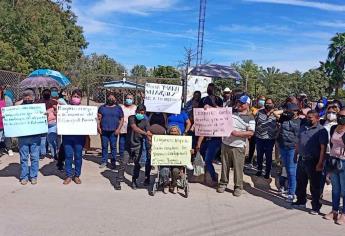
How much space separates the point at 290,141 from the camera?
816cm

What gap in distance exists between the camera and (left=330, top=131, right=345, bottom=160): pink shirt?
681cm

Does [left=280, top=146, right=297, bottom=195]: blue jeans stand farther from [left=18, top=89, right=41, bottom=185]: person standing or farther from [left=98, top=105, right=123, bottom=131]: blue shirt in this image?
[left=18, top=89, right=41, bottom=185]: person standing

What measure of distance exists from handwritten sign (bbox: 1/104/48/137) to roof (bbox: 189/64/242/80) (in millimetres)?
4810

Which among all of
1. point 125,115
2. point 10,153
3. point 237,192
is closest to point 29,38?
point 10,153

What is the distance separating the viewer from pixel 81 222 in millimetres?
6250

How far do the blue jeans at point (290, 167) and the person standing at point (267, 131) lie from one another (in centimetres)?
75

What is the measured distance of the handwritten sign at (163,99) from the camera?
8820 millimetres

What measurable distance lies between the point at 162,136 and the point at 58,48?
21.6 meters

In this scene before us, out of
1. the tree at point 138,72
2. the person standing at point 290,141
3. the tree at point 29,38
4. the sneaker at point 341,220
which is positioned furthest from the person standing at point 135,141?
the tree at point 138,72

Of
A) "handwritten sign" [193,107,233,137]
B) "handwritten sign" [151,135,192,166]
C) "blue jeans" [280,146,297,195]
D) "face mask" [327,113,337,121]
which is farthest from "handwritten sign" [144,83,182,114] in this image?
"face mask" [327,113,337,121]

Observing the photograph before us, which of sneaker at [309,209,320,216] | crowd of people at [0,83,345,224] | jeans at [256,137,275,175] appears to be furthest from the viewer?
jeans at [256,137,275,175]

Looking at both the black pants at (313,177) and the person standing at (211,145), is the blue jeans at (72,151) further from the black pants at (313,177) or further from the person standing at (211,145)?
the black pants at (313,177)

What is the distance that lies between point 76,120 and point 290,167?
413cm

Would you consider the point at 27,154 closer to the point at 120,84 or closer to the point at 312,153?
the point at 312,153
